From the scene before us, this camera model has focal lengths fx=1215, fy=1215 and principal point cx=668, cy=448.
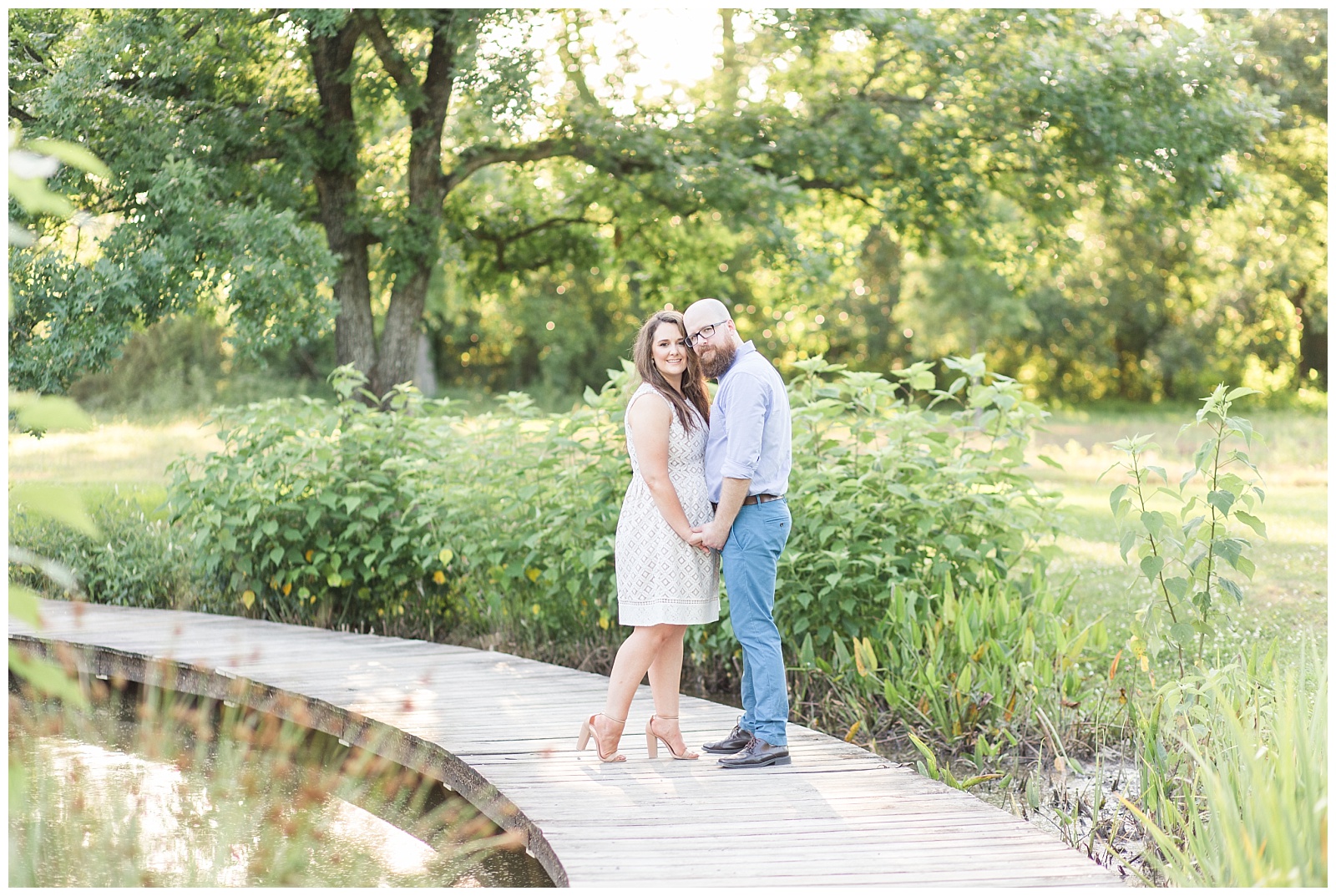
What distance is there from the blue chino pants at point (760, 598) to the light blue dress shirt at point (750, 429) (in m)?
0.12

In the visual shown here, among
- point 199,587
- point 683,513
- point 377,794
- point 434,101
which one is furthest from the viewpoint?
point 434,101

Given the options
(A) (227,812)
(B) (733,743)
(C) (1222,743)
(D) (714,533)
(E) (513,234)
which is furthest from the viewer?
(E) (513,234)

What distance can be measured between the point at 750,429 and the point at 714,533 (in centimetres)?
39

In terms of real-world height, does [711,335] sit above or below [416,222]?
below

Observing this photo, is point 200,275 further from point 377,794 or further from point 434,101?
point 377,794

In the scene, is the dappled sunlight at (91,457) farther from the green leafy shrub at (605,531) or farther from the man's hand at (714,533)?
the man's hand at (714,533)

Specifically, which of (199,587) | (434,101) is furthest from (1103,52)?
(199,587)

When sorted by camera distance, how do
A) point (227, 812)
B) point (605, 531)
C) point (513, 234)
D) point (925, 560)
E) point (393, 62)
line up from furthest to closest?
point (513, 234), point (393, 62), point (605, 531), point (925, 560), point (227, 812)

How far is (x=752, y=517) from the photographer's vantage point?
14.0 ft

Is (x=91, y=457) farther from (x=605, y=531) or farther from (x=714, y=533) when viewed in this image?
(x=714, y=533)

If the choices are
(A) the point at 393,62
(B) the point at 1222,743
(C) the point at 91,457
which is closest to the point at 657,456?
(B) the point at 1222,743

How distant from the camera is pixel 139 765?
5.04m

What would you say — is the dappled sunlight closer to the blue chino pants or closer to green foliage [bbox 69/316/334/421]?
green foliage [bbox 69/316/334/421]

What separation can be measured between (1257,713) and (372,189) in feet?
34.1
